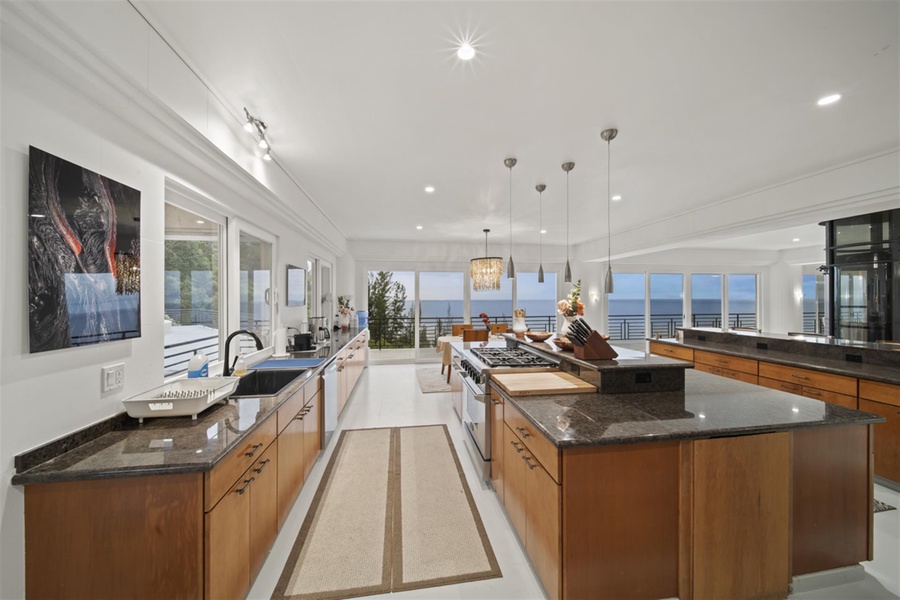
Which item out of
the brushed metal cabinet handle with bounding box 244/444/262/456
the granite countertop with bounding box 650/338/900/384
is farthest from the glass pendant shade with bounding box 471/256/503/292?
the brushed metal cabinet handle with bounding box 244/444/262/456

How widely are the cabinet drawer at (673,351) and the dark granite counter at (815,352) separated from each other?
98 millimetres

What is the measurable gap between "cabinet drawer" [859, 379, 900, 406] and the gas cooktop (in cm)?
233

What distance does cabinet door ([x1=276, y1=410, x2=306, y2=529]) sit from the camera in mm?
1972

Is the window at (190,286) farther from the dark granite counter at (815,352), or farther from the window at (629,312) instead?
the window at (629,312)

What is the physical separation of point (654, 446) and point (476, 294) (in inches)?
257

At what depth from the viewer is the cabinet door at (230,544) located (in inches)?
48.6

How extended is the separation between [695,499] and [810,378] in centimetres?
258

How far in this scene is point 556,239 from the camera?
7258 mm

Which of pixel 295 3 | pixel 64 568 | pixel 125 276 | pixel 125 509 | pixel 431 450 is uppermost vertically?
pixel 295 3

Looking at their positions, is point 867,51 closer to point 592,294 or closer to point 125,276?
point 125,276

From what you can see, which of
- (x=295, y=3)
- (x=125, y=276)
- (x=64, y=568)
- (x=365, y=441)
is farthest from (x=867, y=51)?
(x=365, y=441)

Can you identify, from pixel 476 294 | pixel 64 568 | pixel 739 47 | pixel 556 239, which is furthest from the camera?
pixel 476 294

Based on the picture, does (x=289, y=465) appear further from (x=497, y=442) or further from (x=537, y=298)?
(x=537, y=298)

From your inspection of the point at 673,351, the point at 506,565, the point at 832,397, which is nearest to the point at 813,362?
the point at 832,397
